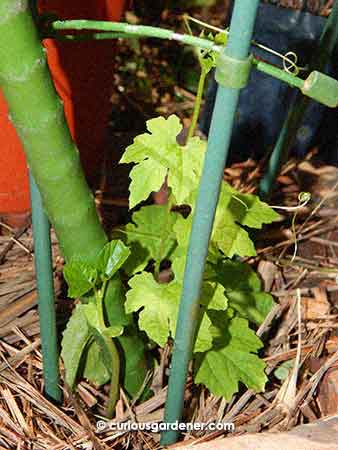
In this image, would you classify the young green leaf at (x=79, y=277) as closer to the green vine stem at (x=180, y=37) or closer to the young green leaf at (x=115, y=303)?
the young green leaf at (x=115, y=303)

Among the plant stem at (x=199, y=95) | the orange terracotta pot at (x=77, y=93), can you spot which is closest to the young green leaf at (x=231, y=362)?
the plant stem at (x=199, y=95)

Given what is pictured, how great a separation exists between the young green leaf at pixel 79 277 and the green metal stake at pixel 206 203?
0.14 meters

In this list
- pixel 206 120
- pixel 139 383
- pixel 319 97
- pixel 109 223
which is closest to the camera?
pixel 319 97

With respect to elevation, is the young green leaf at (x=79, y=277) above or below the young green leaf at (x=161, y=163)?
below

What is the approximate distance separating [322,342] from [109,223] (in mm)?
520

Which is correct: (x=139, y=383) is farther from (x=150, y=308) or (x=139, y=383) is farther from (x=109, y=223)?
(x=109, y=223)

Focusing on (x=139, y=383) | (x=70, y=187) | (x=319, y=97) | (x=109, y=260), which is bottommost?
(x=139, y=383)

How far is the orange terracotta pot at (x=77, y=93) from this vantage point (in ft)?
3.74

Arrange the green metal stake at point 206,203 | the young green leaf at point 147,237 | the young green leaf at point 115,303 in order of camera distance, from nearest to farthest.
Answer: the green metal stake at point 206,203 → the young green leaf at point 115,303 → the young green leaf at point 147,237

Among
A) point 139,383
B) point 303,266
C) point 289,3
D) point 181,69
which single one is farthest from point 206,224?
point 181,69

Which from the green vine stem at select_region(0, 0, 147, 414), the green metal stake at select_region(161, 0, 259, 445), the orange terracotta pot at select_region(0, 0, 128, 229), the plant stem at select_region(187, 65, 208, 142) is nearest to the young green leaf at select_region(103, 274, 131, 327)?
the green vine stem at select_region(0, 0, 147, 414)

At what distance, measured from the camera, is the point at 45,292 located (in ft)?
3.24

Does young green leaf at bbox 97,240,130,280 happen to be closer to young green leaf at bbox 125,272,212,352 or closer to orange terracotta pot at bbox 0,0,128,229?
young green leaf at bbox 125,272,212,352

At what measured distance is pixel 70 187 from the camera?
871 millimetres
